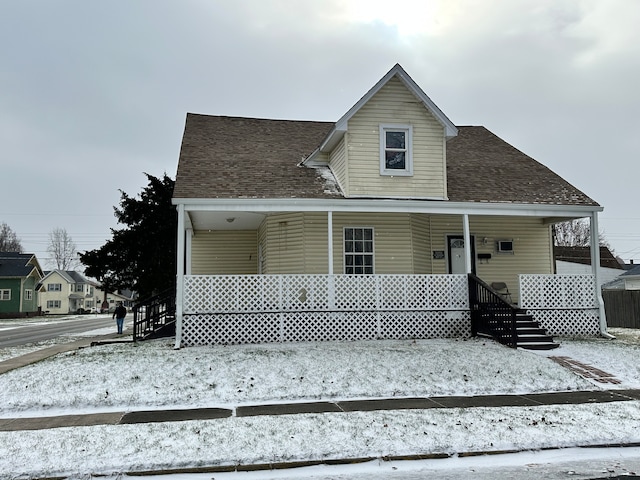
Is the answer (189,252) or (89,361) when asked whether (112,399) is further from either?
(189,252)

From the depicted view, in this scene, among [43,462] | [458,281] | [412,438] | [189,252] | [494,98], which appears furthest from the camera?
[494,98]

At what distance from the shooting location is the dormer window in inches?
609

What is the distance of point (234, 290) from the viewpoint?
45.2ft

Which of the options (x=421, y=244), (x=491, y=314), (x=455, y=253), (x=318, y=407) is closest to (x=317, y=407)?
(x=318, y=407)

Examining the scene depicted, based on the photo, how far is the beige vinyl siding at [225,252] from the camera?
752 inches

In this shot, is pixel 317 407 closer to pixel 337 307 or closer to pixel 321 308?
pixel 321 308

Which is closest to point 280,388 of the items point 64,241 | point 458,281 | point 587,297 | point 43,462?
point 43,462

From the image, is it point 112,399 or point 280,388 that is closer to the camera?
point 112,399

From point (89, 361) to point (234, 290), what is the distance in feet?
12.7

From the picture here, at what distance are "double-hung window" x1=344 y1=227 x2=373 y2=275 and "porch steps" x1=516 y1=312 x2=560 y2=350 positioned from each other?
4433mm

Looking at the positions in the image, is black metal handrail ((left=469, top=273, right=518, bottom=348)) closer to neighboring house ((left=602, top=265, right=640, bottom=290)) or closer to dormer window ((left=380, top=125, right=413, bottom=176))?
dormer window ((left=380, top=125, right=413, bottom=176))

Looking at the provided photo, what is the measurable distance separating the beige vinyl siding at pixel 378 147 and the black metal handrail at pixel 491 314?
301cm

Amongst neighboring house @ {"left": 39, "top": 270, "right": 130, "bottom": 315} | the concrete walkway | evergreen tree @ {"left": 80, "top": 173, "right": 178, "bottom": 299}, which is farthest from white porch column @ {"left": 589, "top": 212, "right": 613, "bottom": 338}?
neighboring house @ {"left": 39, "top": 270, "right": 130, "bottom": 315}

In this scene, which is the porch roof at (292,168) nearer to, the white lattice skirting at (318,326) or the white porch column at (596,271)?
the white porch column at (596,271)
